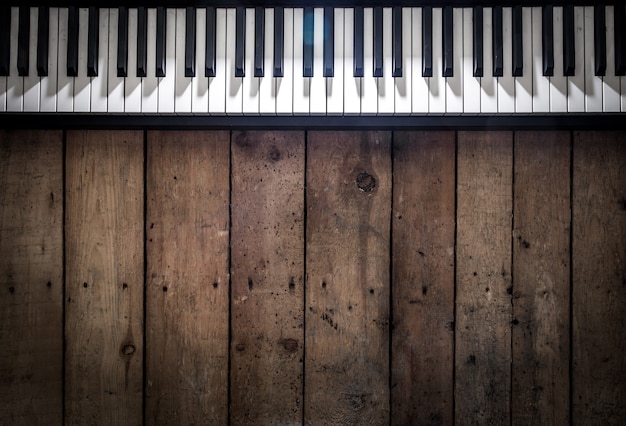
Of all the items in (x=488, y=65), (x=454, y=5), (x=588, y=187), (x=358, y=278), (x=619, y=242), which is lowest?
(x=358, y=278)

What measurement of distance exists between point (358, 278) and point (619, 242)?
76 centimetres

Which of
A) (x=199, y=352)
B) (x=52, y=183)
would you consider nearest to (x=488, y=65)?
(x=199, y=352)

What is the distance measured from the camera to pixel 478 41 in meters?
1.05

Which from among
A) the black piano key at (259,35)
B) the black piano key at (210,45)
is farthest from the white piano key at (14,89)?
the black piano key at (259,35)

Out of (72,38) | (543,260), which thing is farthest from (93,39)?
(543,260)

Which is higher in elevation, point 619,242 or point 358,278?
point 619,242

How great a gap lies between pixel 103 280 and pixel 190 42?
72cm

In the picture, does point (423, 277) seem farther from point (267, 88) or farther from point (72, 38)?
point (72, 38)

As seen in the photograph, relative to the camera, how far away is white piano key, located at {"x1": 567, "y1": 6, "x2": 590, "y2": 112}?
1.05m

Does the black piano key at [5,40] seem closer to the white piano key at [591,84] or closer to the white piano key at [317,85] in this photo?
the white piano key at [317,85]

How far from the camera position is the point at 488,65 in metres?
1.05

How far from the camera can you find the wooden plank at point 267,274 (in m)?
1.23

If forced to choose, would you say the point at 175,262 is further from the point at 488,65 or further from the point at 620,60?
the point at 620,60

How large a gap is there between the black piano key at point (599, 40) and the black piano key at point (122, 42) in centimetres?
119
